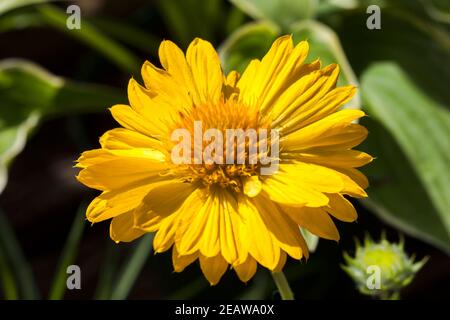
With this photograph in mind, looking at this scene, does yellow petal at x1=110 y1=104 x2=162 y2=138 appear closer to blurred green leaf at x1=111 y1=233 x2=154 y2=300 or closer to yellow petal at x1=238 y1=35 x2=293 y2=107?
yellow petal at x1=238 y1=35 x2=293 y2=107

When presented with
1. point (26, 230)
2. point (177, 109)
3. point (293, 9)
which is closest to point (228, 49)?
point (293, 9)

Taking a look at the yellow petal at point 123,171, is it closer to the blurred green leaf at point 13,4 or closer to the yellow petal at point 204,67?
the yellow petal at point 204,67

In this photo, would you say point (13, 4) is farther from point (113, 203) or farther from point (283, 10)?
point (113, 203)

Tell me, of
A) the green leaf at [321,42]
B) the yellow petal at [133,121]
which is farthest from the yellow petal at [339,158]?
the green leaf at [321,42]

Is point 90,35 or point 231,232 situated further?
point 90,35

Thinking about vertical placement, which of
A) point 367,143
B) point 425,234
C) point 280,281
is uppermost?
point 367,143

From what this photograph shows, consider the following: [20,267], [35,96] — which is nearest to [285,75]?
[20,267]

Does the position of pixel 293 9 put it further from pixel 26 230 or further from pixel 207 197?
pixel 26 230
